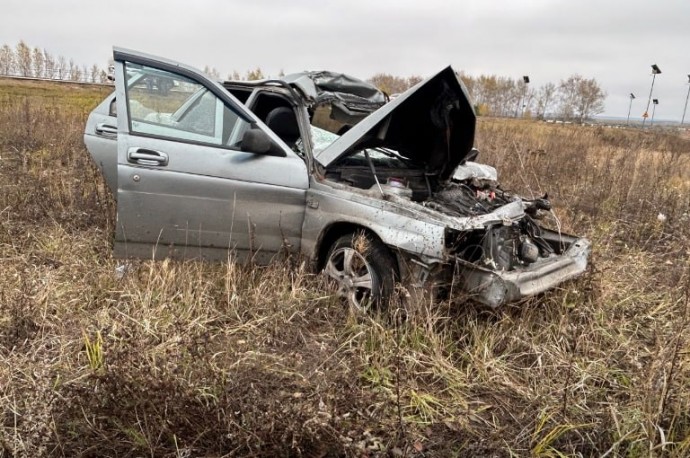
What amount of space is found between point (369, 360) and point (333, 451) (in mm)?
780

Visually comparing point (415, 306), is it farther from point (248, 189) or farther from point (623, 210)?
point (623, 210)

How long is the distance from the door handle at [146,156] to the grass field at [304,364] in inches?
30.0

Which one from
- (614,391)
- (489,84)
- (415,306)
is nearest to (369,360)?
(415,306)

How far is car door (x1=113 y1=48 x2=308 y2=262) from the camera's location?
10.7 ft

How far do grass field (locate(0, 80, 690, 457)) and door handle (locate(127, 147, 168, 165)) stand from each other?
76cm

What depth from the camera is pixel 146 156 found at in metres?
3.24

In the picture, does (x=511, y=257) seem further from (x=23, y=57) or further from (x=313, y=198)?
(x=23, y=57)

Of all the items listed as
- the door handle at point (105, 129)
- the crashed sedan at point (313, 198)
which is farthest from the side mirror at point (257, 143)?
the door handle at point (105, 129)

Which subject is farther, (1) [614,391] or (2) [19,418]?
(1) [614,391]

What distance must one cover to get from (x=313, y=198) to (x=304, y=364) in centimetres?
130

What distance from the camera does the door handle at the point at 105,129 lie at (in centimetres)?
424

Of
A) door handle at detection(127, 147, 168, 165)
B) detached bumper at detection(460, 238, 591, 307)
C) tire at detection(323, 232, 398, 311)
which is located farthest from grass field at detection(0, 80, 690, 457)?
door handle at detection(127, 147, 168, 165)

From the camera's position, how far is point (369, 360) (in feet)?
9.41

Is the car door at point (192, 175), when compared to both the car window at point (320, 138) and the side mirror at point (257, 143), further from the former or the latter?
the car window at point (320, 138)
